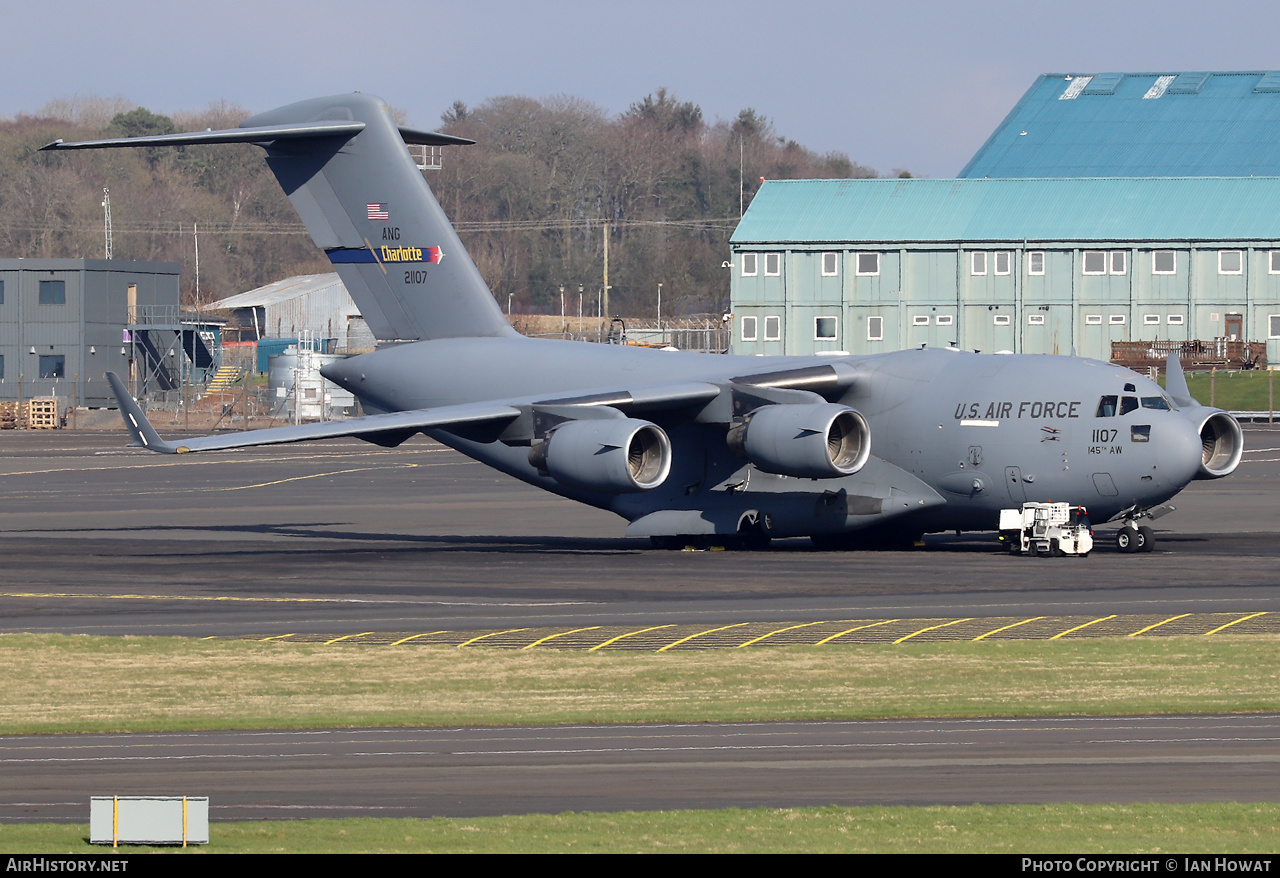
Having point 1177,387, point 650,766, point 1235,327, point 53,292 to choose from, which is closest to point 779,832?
point 650,766

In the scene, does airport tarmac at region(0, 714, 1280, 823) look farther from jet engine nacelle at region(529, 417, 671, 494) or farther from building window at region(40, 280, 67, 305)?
building window at region(40, 280, 67, 305)

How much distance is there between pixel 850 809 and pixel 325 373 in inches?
960

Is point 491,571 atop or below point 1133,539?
below

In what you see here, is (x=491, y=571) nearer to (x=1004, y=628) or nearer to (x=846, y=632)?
(x=846, y=632)

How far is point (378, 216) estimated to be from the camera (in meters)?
32.9

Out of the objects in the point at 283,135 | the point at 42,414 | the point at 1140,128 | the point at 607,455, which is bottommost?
the point at 42,414

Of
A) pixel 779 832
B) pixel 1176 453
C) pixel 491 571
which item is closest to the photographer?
pixel 779 832

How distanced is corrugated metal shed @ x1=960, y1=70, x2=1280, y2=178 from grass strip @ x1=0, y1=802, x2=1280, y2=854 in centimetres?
7068

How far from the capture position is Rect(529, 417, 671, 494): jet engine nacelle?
2716 centimetres

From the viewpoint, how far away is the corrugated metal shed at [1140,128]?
254 ft

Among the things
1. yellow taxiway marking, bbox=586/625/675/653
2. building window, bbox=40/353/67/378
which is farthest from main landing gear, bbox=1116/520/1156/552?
building window, bbox=40/353/67/378

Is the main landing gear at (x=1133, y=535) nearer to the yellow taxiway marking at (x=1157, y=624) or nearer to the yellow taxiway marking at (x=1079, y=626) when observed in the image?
the yellow taxiway marking at (x=1157, y=624)

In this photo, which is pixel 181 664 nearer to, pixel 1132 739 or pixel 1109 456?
pixel 1132 739

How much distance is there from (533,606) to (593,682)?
5.98 m
